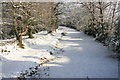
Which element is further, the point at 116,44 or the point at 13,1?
the point at 13,1

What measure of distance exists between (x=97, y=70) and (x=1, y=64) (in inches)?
237

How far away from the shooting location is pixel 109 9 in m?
25.7

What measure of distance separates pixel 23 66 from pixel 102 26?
52.0ft

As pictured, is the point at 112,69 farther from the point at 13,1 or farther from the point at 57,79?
the point at 13,1

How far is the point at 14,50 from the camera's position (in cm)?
1373

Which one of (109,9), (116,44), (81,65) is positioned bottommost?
(81,65)

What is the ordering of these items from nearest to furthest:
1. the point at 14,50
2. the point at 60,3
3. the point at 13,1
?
the point at 14,50, the point at 13,1, the point at 60,3

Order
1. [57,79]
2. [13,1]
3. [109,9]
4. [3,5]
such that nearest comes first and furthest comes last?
[57,79] → [13,1] → [3,5] → [109,9]

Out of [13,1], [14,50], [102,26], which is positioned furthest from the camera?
[102,26]

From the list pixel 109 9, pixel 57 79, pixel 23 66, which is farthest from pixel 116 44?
pixel 109 9

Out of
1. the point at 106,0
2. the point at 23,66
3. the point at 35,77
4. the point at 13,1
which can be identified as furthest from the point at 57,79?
the point at 106,0

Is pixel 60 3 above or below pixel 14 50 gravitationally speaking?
above

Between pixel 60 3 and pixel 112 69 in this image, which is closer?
pixel 112 69

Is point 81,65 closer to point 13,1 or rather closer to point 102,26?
point 13,1
